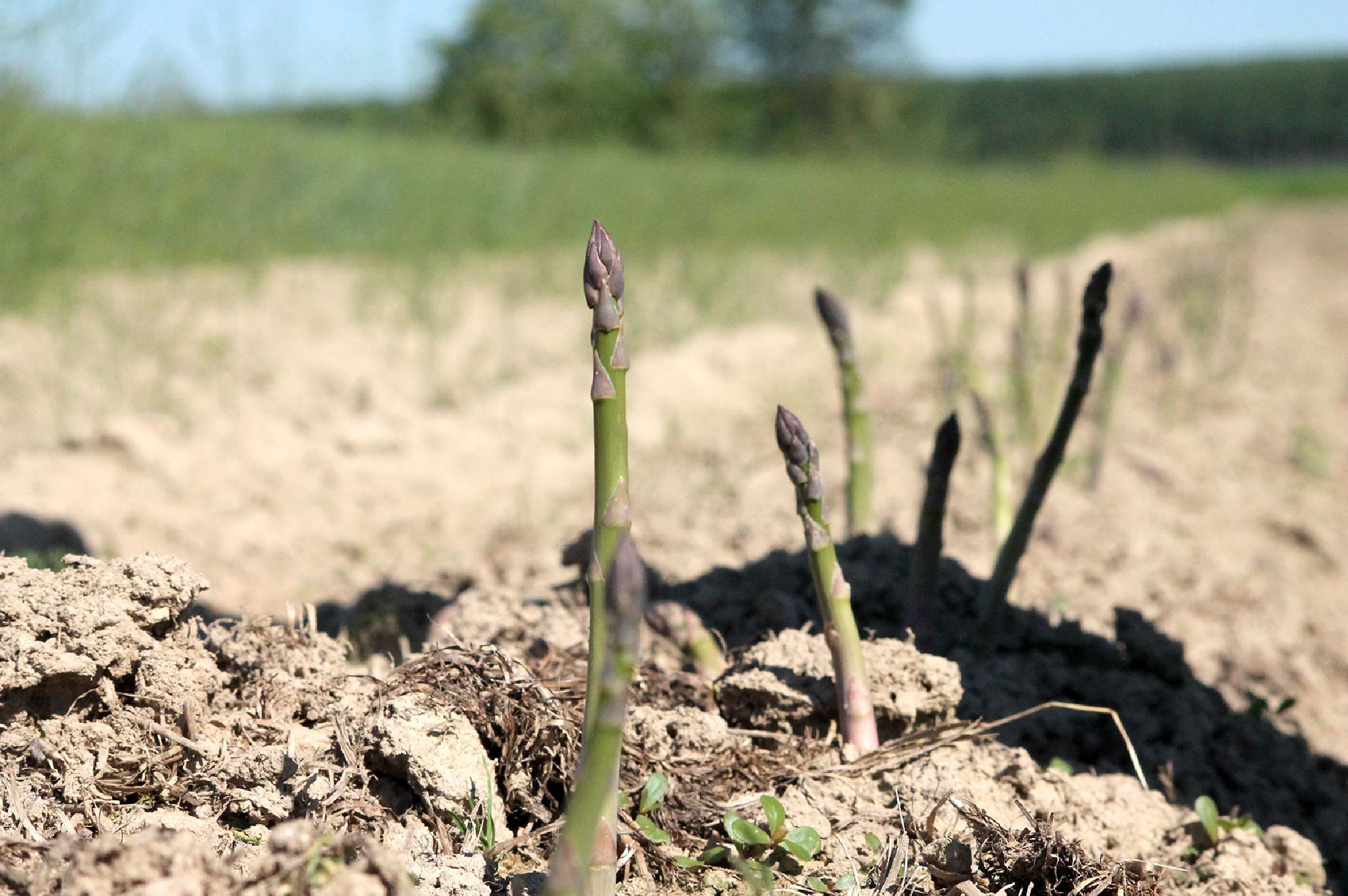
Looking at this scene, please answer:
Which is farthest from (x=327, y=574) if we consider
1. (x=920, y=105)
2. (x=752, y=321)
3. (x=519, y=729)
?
(x=920, y=105)

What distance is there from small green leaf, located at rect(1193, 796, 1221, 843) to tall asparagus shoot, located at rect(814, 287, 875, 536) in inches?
34.7

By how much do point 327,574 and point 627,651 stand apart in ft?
8.82

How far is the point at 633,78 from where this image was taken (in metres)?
38.3

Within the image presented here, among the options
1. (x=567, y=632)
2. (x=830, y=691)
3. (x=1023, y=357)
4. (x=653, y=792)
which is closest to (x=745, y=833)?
(x=653, y=792)

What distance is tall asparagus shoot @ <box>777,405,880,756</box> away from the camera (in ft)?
5.26

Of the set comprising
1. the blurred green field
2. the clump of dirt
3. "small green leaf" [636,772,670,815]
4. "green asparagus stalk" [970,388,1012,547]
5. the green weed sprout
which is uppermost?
the blurred green field

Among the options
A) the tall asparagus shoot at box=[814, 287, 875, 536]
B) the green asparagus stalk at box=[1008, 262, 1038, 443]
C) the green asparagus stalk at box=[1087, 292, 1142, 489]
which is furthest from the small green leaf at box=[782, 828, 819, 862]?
the green asparagus stalk at box=[1087, 292, 1142, 489]

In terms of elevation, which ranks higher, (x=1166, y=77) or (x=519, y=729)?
(x=1166, y=77)

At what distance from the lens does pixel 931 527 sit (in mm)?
2016

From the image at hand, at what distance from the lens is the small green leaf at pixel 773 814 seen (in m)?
1.51

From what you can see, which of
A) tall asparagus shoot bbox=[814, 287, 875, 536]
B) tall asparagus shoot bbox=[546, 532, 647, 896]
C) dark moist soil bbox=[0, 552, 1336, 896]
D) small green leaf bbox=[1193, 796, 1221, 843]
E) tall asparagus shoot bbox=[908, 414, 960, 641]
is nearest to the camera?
tall asparagus shoot bbox=[546, 532, 647, 896]

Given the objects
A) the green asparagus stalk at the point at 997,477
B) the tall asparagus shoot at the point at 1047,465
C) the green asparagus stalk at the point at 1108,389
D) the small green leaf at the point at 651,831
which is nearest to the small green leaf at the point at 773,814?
the small green leaf at the point at 651,831

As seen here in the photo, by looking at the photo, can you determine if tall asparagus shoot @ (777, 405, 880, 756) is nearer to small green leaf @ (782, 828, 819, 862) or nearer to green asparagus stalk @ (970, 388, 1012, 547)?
small green leaf @ (782, 828, 819, 862)

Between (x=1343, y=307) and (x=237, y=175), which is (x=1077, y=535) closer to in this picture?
(x=237, y=175)
